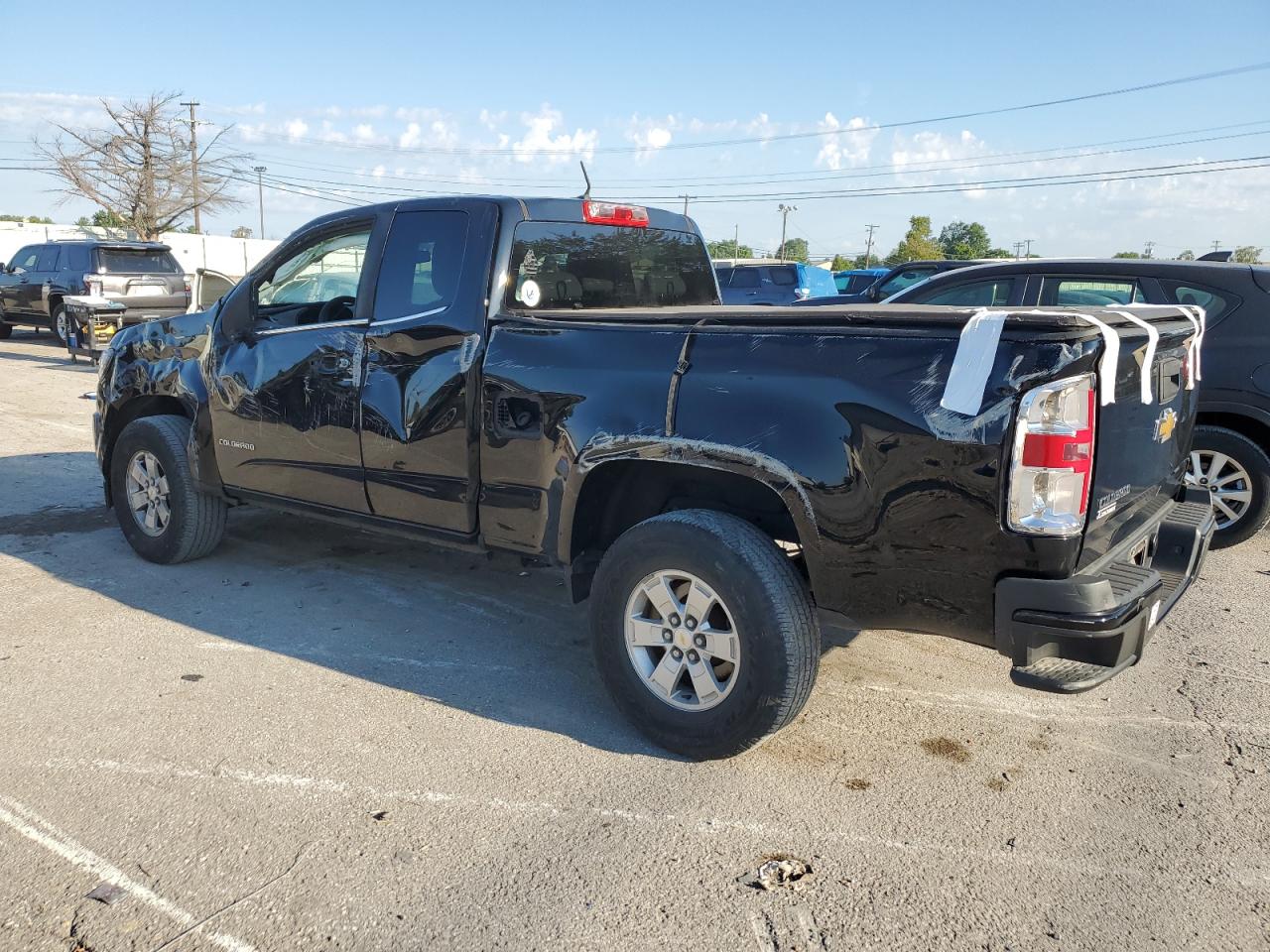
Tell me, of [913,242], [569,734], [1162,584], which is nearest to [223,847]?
[569,734]

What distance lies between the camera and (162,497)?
552 cm

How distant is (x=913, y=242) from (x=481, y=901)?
6405cm

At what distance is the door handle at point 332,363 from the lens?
448 cm

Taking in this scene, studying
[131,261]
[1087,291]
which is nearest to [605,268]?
[1087,291]

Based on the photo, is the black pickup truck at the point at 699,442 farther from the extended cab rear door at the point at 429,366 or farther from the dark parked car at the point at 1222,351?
the dark parked car at the point at 1222,351

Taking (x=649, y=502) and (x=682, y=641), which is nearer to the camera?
(x=682, y=641)

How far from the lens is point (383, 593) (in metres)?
5.19

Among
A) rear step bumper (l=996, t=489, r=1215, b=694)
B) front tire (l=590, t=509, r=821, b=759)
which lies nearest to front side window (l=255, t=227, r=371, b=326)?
front tire (l=590, t=509, r=821, b=759)

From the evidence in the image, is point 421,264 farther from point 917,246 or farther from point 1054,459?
point 917,246

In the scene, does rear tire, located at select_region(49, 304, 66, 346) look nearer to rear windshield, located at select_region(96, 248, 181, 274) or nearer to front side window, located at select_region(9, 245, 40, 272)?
front side window, located at select_region(9, 245, 40, 272)

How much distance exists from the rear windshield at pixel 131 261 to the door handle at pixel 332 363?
46.4ft

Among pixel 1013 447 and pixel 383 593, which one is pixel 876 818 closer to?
pixel 1013 447

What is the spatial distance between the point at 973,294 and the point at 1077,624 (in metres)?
4.29

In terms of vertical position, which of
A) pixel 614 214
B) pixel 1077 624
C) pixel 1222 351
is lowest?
pixel 1077 624
